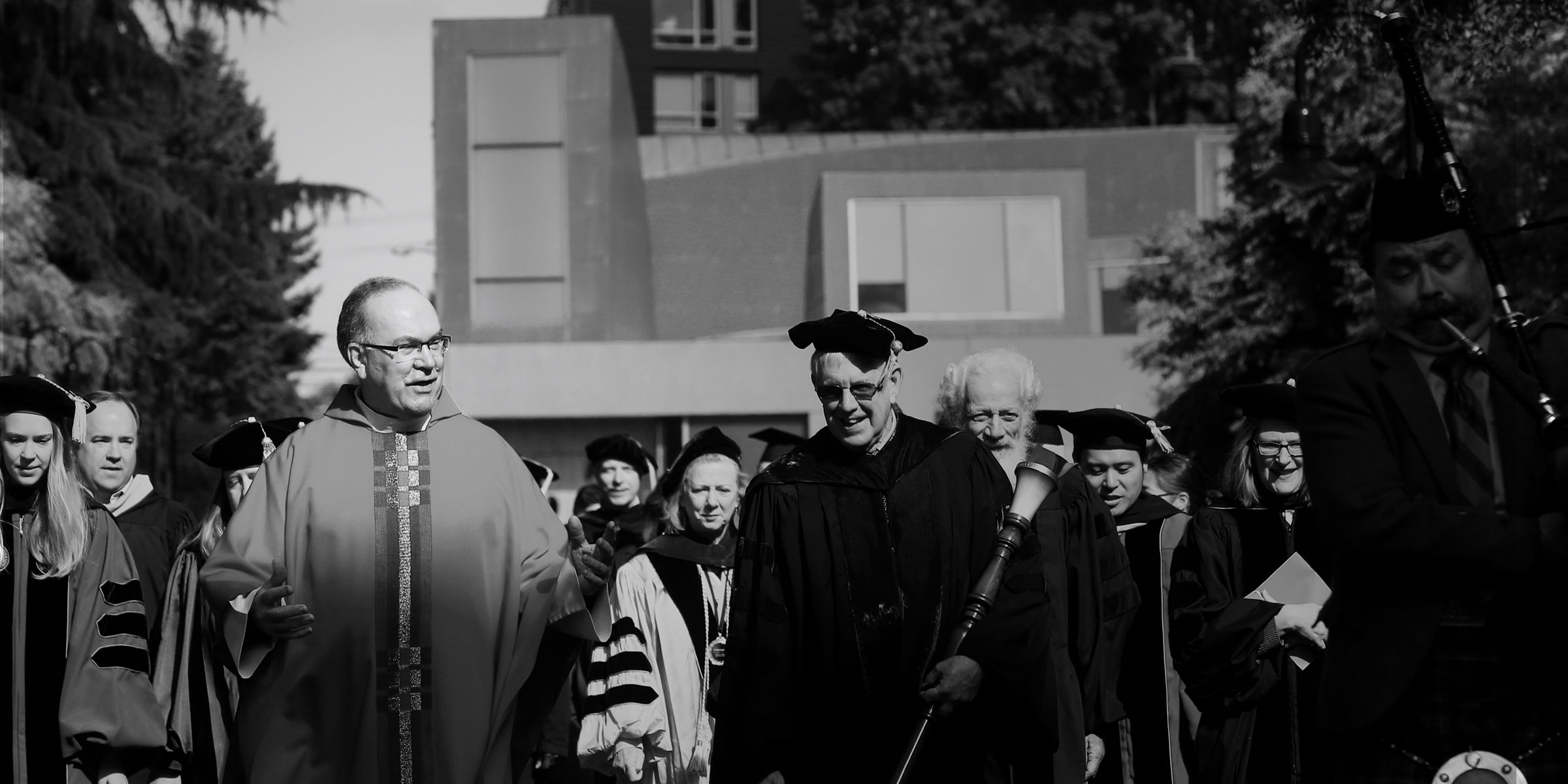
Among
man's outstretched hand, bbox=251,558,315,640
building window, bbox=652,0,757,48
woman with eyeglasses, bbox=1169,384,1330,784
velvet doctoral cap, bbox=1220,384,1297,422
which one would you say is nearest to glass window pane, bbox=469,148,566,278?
woman with eyeglasses, bbox=1169,384,1330,784

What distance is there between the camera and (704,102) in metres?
64.9

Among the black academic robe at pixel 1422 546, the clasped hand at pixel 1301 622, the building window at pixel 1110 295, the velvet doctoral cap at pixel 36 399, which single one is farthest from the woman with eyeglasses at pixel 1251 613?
the building window at pixel 1110 295

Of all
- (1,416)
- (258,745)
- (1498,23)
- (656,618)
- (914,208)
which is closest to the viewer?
(258,745)

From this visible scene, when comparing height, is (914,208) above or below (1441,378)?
above

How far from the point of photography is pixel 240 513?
17.7 ft

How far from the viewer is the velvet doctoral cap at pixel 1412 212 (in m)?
3.78

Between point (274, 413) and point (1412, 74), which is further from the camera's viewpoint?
point (274, 413)

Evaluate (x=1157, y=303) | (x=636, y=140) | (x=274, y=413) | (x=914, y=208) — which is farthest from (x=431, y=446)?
(x=274, y=413)

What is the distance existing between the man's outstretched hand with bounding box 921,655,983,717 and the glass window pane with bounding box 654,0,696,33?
200ft

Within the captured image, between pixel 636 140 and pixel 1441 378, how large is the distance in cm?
3568

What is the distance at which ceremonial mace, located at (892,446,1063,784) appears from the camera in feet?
16.5

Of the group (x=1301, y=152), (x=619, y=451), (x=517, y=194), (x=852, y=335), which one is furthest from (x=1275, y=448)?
(x=517, y=194)

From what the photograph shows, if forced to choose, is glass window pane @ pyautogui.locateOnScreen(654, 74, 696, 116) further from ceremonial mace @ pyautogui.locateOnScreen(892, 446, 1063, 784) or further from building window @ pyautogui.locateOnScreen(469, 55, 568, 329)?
ceremonial mace @ pyautogui.locateOnScreen(892, 446, 1063, 784)

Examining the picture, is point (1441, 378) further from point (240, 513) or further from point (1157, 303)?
point (1157, 303)
